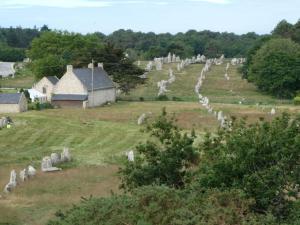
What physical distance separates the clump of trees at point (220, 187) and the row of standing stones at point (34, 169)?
8786 millimetres

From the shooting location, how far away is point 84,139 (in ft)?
154

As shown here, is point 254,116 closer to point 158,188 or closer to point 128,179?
point 128,179

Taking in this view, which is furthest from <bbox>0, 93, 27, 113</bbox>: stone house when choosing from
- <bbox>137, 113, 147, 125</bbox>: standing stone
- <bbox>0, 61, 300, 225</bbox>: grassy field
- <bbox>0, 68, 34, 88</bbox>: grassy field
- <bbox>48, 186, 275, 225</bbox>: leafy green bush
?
<bbox>48, 186, 275, 225</bbox>: leafy green bush

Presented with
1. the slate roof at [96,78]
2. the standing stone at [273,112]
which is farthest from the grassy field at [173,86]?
the standing stone at [273,112]

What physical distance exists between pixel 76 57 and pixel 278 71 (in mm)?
25798

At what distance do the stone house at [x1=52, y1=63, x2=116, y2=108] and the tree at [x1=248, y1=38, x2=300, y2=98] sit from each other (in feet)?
69.1

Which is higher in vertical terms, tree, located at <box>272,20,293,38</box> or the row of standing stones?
tree, located at <box>272,20,293,38</box>

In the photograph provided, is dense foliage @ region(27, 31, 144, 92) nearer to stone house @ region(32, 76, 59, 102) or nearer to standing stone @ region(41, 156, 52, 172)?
stone house @ region(32, 76, 59, 102)

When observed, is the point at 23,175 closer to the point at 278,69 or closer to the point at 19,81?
the point at 278,69

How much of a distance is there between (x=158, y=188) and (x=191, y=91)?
60.7m

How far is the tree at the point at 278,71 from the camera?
76250mm

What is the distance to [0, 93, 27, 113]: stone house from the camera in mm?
59000

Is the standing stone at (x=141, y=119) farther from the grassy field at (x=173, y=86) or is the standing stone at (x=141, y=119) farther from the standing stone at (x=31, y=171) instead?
the standing stone at (x=31, y=171)

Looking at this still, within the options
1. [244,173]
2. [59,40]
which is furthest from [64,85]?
[244,173]
